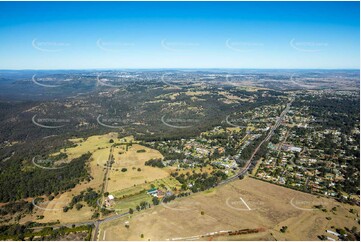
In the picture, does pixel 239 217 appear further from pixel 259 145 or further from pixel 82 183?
pixel 259 145

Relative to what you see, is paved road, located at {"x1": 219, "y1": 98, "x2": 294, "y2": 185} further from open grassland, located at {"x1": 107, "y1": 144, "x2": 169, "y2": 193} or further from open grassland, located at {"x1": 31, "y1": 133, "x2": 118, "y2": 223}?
open grassland, located at {"x1": 31, "y1": 133, "x2": 118, "y2": 223}

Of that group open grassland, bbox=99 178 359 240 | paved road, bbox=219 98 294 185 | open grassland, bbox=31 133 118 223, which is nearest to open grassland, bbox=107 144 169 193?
open grassland, bbox=31 133 118 223

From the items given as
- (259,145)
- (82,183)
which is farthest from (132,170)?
(259,145)

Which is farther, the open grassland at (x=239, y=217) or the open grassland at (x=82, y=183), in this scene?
the open grassland at (x=82, y=183)

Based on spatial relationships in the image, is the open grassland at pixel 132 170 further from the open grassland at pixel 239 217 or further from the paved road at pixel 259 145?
the paved road at pixel 259 145

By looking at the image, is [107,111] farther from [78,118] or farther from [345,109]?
[345,109]

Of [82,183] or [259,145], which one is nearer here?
[82,183]

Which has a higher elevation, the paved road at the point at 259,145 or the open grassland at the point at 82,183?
the paved road at the point at 259,145

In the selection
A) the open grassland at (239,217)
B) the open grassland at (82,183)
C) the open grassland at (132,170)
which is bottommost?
the open grassland at (82,183)

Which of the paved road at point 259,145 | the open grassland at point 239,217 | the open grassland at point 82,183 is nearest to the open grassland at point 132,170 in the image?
the open grassland at point 82,183
